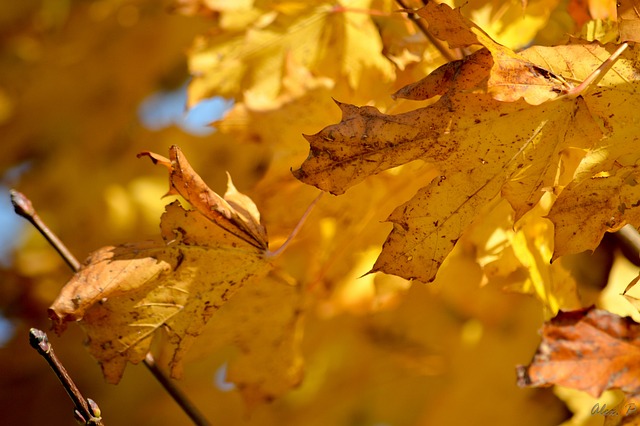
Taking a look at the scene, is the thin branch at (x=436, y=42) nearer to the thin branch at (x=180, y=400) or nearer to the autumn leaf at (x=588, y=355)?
the autumn leaf at (x=588, y=355)

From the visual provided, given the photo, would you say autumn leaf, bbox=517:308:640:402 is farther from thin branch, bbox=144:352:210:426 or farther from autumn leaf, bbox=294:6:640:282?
thin branch, bbox=144:352:210:426

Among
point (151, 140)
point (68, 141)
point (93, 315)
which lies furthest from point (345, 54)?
point (68, 141)

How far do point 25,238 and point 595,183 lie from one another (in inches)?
64.0

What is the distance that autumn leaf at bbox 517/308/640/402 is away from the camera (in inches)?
24.9

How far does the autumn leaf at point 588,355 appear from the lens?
632mm

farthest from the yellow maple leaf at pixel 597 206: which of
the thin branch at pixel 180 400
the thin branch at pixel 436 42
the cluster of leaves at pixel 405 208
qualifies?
the thin branch at pixel 180 400

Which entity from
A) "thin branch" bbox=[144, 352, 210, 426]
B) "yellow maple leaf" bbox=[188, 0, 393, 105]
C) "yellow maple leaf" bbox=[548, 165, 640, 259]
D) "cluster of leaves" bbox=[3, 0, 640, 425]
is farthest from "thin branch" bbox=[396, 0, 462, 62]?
"thin branch" bbox=[144, 352, 210, 426]

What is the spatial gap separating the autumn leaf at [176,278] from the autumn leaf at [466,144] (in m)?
0.16

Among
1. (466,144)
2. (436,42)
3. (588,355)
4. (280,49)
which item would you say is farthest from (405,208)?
(280,49)

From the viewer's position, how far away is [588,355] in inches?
25.5

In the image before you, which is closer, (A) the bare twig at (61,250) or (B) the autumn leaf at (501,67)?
(B) the autumn leaf at (501,67)

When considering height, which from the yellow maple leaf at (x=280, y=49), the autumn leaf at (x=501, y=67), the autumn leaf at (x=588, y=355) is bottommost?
the autumn leaf at (x=588, y=355)

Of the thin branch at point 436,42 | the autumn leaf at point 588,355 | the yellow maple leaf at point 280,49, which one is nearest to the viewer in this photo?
the autumn leaf at point 588,355

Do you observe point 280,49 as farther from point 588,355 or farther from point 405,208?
point 588,355
